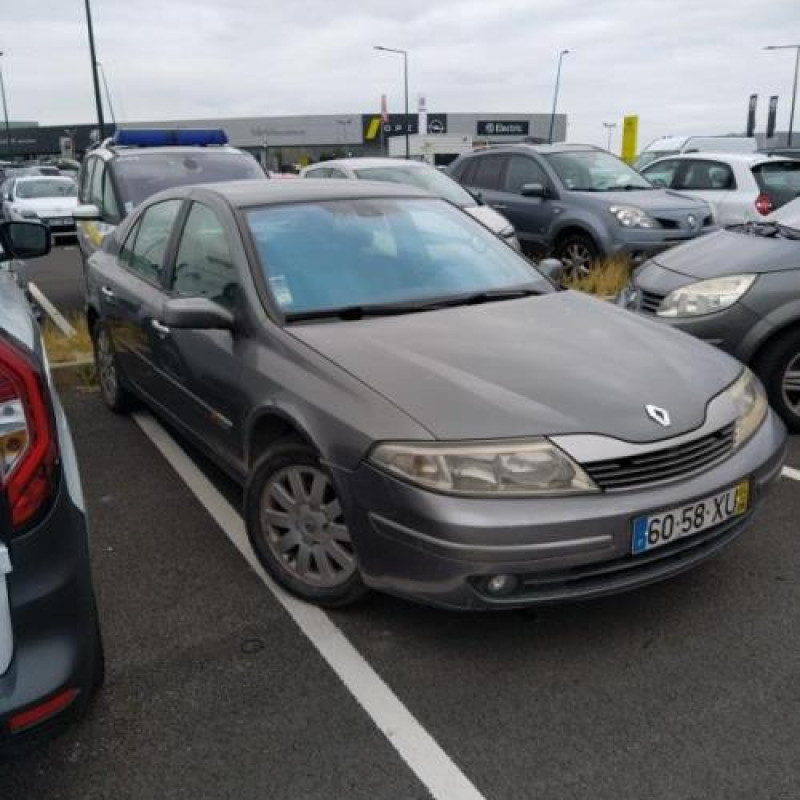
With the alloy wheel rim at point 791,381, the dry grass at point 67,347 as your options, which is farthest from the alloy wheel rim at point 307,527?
the dry grass at point 67,347

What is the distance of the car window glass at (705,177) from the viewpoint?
36.5ft

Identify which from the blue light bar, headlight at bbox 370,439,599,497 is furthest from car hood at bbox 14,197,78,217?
headlight at bbox 370,439,599,497

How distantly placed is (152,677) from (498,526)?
1.25 metres

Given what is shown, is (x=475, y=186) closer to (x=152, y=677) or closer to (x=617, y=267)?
(x=617, y=267)

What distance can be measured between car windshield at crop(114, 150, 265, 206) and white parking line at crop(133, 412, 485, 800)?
5279mm

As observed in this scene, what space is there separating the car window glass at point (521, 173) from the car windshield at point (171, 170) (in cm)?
331

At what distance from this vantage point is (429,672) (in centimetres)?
282

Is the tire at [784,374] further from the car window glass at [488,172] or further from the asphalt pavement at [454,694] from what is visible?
the car window glass at [488,172]

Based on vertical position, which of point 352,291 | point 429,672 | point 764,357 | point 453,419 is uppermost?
point 352,291

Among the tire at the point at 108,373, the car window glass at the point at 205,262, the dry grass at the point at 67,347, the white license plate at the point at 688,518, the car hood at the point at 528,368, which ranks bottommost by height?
the dry grass at the point at 67,347

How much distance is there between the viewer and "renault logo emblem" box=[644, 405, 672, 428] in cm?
282

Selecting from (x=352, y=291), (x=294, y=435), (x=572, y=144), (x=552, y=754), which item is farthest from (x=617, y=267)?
(x=552, y=754)

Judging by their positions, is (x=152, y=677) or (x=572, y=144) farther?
(x=572, y=144)

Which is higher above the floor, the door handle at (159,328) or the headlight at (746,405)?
the door handle at (159,328)
